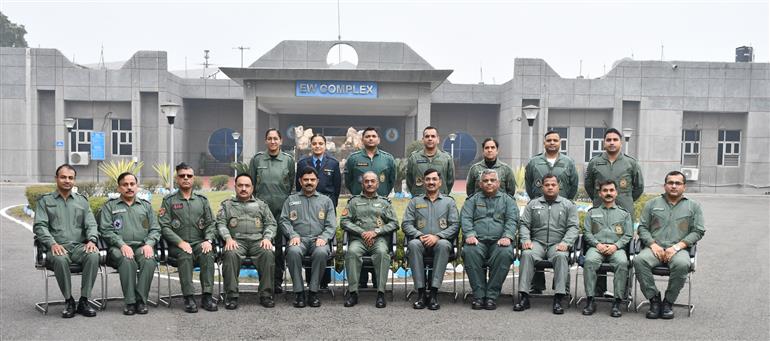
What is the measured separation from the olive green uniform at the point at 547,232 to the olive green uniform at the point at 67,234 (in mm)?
3977

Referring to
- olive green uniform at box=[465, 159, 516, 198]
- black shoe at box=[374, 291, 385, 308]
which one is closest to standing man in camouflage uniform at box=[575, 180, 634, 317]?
olive green uniform at box=[465, 159, 516, 198]

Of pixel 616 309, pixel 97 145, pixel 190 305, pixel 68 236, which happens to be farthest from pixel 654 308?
pixel 97 145

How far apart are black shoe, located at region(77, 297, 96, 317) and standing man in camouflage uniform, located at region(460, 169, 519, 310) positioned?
11.4 ft

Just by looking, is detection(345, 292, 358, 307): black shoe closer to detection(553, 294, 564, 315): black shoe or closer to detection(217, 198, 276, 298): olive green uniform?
detection(217, 198, 276, 298): olive green uniform

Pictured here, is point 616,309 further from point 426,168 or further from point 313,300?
point 313,300

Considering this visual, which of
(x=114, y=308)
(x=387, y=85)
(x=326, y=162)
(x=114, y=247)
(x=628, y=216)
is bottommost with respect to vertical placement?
(x=114, y=308)

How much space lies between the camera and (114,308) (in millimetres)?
5738

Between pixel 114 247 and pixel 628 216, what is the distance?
499 centimetres

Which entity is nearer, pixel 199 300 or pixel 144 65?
pixel 199 300

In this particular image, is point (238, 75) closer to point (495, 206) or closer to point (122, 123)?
point (122, 123)

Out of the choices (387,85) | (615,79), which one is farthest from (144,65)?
(615,79)

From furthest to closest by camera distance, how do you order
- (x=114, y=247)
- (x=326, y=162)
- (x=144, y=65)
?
(x=144, y=65) → (x=326, y=162) → (x=114, y=247)

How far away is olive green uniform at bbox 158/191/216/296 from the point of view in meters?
5.78

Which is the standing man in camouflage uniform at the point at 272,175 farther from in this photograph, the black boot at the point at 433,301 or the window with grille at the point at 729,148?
the window with grille at the point at 729,148
